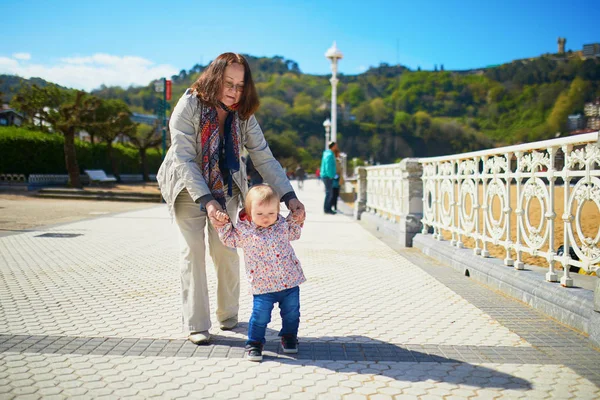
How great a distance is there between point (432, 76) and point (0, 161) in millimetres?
145420

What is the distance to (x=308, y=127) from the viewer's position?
13738cm

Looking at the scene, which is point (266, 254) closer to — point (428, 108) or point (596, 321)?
point (596, 321)

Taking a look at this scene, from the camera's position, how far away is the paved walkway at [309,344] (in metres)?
2.68

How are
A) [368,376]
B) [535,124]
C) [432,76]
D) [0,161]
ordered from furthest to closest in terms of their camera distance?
1. [432,76]
2. [535,124]
3. [0,161]
4. [368,376]

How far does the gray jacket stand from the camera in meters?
3.37

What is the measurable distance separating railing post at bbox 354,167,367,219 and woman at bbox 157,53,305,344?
10.3 m

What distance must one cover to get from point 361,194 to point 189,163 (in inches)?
429

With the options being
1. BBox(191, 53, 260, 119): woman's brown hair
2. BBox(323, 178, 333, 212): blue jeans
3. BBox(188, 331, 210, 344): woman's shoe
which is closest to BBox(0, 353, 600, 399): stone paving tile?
BBox(188, 331, 210, 344): woman's shoe

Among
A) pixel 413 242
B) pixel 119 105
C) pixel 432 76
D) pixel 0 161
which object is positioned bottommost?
pixel 413 242

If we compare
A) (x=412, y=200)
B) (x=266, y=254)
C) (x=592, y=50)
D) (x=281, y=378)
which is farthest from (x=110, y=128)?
(x=592, y=50)

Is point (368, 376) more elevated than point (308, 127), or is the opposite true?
point (308, 127)

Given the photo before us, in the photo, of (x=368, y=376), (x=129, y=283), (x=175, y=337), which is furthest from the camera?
(x=129, y=283)

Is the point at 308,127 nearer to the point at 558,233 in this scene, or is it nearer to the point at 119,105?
the point at 119,105

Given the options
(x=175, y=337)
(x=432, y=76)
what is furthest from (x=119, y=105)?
(x=432, y=76)
